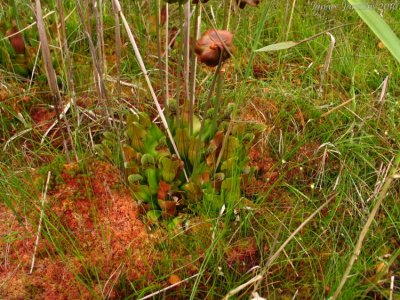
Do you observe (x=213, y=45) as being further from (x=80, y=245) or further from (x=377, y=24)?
(x=80, y=245)

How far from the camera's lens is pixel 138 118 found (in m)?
1.50

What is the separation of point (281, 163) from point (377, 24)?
89cm

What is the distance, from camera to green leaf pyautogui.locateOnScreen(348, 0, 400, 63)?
0.64 metres

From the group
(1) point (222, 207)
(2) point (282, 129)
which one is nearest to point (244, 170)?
(1) point (222, 207)

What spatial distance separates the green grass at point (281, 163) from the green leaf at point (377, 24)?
417mm

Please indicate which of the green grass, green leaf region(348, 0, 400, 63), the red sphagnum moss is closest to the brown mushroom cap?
the green grass

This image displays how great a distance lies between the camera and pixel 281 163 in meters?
1.51

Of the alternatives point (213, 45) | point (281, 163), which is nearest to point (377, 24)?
point (213, 45)

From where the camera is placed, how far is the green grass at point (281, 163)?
1.19 metres

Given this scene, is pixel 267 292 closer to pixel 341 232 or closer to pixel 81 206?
pixel 341 232

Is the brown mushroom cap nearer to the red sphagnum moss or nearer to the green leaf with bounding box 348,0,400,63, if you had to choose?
the green leaf with bounding box 348,0,400,63

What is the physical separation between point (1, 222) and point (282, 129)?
3.20 feet

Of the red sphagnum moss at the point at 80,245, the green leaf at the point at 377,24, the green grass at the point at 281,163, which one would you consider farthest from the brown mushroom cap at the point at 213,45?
the red sphagnum moss at the point at 80,245

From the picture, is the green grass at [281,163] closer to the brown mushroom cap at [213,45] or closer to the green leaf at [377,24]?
the brown mushroom cap at [213,45]
